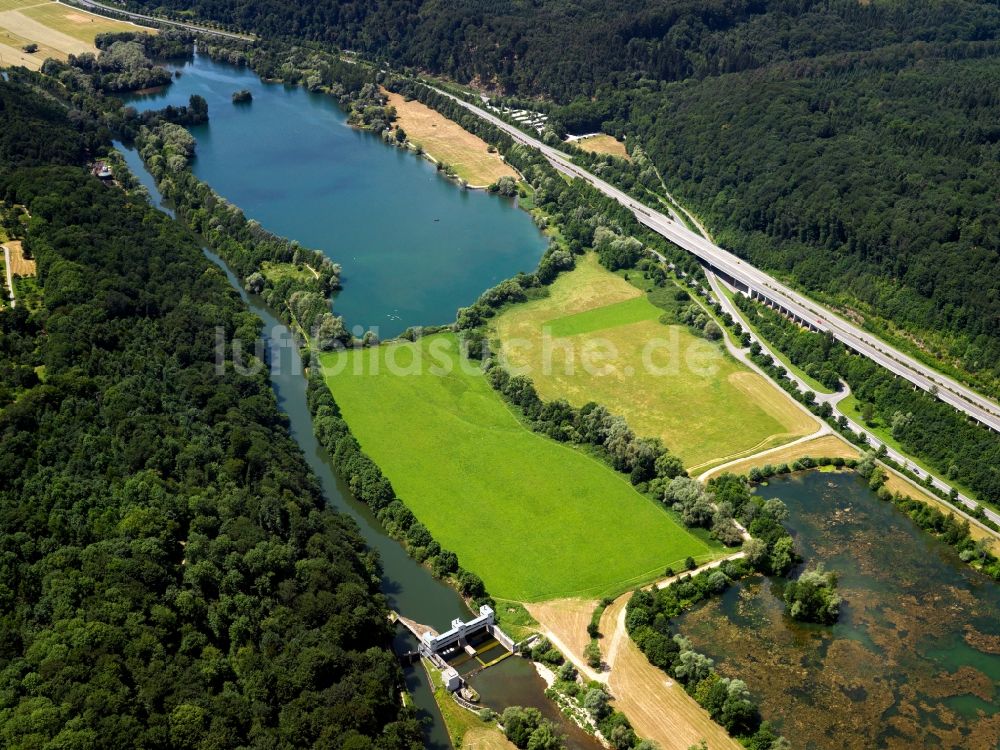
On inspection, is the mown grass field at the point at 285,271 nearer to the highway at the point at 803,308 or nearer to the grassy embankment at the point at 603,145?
the highway at the point at 803,308

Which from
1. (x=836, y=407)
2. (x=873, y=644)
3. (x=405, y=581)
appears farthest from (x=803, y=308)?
(x=405, y=581)

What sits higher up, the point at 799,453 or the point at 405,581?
the point at 799,453

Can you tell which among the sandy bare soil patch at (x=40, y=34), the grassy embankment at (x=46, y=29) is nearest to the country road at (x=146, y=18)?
the grassy embankment at (x=46, y=29)

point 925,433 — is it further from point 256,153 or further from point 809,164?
point 256,153

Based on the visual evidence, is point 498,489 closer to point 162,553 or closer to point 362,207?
point 162,553

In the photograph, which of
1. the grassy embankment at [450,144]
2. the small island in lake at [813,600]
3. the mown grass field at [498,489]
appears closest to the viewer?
the small island in lake at [813,600]

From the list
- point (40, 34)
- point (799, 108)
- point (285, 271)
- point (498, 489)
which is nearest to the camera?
point (498, 489)
